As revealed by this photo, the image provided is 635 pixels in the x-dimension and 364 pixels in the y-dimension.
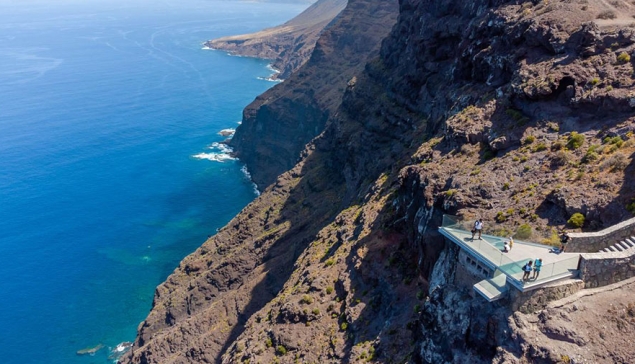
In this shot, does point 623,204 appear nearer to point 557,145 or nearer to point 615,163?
point 615,163

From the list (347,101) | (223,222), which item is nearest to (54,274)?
(223,222)

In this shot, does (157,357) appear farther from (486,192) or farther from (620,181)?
(620,181)

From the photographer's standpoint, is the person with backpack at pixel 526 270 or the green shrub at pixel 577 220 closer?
the person with backpack at pixel 526 270

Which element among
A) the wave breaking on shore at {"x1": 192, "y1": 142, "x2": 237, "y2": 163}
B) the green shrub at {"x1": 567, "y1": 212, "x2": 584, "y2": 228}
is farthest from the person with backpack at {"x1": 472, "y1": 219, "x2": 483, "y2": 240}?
the wave breaking on shore at {"x1": 192, "y1": 142, "x2": 237, "y2": 163}

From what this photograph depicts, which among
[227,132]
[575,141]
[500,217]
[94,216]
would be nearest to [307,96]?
[227,132]

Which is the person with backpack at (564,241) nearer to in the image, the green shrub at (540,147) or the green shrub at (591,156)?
the green shrub at (591,156)

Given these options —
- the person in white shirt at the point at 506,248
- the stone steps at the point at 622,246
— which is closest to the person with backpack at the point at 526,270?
the person in white shirt at the point at 506,248

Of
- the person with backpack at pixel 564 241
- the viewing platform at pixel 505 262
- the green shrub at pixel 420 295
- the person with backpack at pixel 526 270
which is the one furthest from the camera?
the green shrub at pixel 420 295
